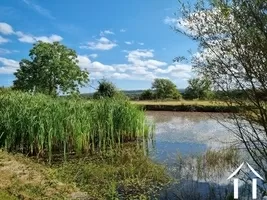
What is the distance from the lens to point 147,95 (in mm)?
38750

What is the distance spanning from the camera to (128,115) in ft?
36.3

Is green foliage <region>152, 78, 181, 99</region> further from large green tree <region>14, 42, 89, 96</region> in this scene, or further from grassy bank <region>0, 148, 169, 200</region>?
grassy bank <region>0, 148, 169, 200</region>

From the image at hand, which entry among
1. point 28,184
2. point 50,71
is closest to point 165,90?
point 50,71

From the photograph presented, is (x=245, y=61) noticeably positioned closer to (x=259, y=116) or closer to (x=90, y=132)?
(x=259, y=116)

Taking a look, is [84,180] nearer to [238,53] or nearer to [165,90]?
[238,53]

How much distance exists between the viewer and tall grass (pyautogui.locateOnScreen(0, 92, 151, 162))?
815 centimetres

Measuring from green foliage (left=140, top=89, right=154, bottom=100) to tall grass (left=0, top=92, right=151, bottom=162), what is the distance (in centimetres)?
2663

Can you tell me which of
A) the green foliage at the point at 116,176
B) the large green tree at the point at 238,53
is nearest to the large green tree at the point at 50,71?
the green foliage at the point at 116,176

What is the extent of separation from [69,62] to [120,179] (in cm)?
2441

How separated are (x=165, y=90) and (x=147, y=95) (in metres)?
2.47

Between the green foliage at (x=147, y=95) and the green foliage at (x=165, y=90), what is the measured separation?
23.3 inches

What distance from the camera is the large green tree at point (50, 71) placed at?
2859 centimetres

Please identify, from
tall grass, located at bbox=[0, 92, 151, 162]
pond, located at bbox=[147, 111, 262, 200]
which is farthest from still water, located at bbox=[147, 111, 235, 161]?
tall grass, located at bbox=[0, 92, 151, 162]

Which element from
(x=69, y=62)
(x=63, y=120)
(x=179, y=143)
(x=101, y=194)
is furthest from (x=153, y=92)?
(x=101, y=194)
